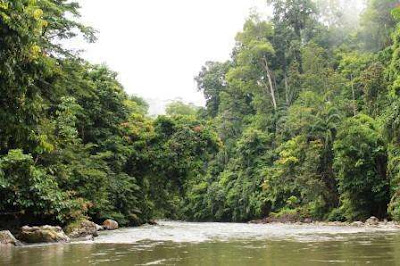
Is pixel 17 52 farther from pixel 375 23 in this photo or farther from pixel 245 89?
pixel 245 89

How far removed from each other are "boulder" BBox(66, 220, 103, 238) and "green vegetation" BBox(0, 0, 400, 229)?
1.35 ft

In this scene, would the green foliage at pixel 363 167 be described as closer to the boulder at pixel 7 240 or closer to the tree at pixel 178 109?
the boulder at pixel 7 240

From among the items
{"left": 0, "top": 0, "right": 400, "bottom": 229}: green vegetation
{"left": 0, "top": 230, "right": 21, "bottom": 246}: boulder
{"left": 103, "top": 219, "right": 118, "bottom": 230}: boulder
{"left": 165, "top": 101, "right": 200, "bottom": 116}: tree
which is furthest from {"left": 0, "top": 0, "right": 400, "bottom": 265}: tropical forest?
{"left": 165, "top": 101, "right": 200, "bottom": 116}: tree

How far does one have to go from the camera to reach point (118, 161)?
22.8m

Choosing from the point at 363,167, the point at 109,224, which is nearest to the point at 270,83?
the point at 363,167

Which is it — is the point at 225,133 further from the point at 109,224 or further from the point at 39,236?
the point at 39,236

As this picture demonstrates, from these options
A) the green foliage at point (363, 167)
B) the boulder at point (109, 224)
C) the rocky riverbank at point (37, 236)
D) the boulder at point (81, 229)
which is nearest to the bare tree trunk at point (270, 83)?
the green foliage at point (363, 167)

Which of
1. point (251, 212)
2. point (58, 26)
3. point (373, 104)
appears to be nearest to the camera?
point (58, 26)

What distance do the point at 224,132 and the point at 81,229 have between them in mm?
34760

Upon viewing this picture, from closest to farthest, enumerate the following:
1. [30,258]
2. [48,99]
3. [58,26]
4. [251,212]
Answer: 1. [30,258]
2. [48,99]
3. [58,26]
4. [251,212]

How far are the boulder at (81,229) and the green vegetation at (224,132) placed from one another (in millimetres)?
411

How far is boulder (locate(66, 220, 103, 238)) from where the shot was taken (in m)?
14.8

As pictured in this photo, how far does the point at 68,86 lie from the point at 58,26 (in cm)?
262

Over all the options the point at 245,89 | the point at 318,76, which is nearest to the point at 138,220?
the point at 318,76
